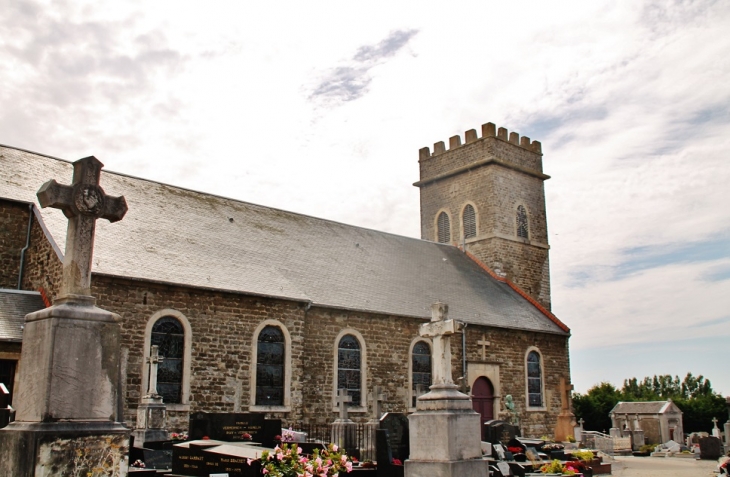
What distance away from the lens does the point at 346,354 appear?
740 inches

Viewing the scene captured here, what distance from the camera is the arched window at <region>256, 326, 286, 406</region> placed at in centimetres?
1666

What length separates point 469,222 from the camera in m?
29.9

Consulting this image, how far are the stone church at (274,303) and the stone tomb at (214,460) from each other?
9.93 ft

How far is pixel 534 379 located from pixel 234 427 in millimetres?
14957

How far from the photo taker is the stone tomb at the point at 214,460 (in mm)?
8492

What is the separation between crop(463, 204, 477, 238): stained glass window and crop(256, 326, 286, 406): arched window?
14.5 metres

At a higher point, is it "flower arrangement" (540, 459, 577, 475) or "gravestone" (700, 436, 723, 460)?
"flower arrangement" (540, 459, 577, 475)

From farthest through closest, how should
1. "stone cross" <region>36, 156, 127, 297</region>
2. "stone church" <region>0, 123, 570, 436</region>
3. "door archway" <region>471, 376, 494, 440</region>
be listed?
1. "door archway" <region>471, 376, 494, 440</region>
2. "stone church" <region>0, 123, 570, 436</region>
3. "stone cross" <region>36, 156, 127, 297</region>

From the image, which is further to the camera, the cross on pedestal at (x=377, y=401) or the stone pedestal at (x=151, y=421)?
the cross on pedestal at (x=377, y=401)

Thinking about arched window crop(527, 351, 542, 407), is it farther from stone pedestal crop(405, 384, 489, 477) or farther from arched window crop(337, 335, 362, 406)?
stone pedestal crop(405, 384, 489, 477)

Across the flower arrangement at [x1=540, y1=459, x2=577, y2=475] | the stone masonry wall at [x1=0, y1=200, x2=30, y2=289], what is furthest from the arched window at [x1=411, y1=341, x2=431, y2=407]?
the stone masonry wall at [x1=0, y1=200, x2=30, y2=289]

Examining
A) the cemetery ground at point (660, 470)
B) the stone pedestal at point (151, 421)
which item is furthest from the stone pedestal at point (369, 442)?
the cemetery ground at point (660, 470)

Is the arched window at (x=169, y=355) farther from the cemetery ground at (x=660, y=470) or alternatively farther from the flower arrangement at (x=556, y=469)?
the cemetery ground at (x=660, y=470)

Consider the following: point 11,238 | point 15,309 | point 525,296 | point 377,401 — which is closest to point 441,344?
point 377,401
